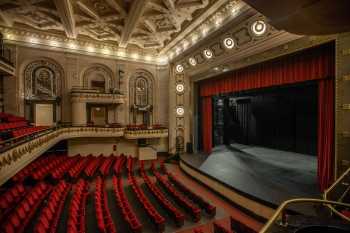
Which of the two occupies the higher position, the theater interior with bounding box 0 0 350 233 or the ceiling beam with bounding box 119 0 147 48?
the ceiling beam with bounding box 119 0 147 48

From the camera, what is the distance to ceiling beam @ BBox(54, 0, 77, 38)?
211 inches

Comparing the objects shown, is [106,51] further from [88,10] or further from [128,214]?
[128,214]

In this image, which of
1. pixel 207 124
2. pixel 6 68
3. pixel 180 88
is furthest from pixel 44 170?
pixel 207 124

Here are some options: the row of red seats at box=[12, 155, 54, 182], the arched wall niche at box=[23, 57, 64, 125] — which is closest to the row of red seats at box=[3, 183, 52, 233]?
the row of red seats at box=[12, 155, 54, 182]

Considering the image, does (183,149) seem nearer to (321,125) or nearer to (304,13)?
(321,125)

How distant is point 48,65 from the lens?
27.6 ft

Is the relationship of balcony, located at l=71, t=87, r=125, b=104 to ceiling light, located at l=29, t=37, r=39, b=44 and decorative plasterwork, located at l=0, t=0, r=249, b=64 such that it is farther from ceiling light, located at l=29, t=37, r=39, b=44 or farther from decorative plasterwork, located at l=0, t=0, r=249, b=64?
ceiling light, located at l=29, t=37, r=39, b=44

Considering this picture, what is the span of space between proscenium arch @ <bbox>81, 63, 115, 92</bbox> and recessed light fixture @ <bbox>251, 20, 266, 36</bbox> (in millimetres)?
7078

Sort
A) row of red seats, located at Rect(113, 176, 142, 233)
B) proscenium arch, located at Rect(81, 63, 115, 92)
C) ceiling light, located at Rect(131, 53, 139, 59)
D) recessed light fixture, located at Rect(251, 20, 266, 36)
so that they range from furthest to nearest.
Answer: ceiling light, located at Rect(131, 53, 139, 59) < proscenium arch, located at Rect(81, 63, 115, 92) < recessed light fixture, located at Rect(251, 20, 266, 36) < row of red seats, located at Rect(113, 176, 142, 233)

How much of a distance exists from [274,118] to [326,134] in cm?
539

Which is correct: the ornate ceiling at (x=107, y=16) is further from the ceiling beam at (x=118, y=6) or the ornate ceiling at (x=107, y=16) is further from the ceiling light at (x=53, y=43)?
the ceiling light at (x=53, y=43)

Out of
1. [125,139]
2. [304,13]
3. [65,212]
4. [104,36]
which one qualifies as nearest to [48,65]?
[104,36]

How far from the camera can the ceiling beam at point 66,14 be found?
5371 mm

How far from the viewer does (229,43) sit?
5902mm
